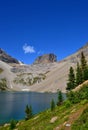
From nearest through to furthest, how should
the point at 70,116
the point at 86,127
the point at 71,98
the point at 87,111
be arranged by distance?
1. the point at 86,127
2. the point at 87,111
3. the point at 70,116
4. the point at 71,98

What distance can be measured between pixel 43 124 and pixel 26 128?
3.39 m

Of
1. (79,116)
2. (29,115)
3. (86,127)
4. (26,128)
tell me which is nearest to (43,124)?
(26,128)

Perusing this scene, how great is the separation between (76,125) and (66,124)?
4.51ft

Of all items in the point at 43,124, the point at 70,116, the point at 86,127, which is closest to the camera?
the point at 86,127

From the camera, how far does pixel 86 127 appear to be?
21.1m

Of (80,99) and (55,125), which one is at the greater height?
(80,99)

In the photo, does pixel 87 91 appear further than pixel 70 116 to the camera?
Yes

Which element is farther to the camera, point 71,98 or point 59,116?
point 71,98

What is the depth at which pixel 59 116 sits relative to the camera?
27.6 m

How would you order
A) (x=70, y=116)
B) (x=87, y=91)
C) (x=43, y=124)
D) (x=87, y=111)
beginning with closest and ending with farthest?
(x=87, y=111) → (x=70, y=116) → (x=43, y=124) → (x=87, y=91)

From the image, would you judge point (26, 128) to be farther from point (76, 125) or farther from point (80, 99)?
point (76, 125)

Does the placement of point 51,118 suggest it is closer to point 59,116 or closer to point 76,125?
point 59,116

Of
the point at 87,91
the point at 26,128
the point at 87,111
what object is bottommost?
the point at 26,128

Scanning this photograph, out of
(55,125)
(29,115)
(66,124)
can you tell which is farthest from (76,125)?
(29,115)
